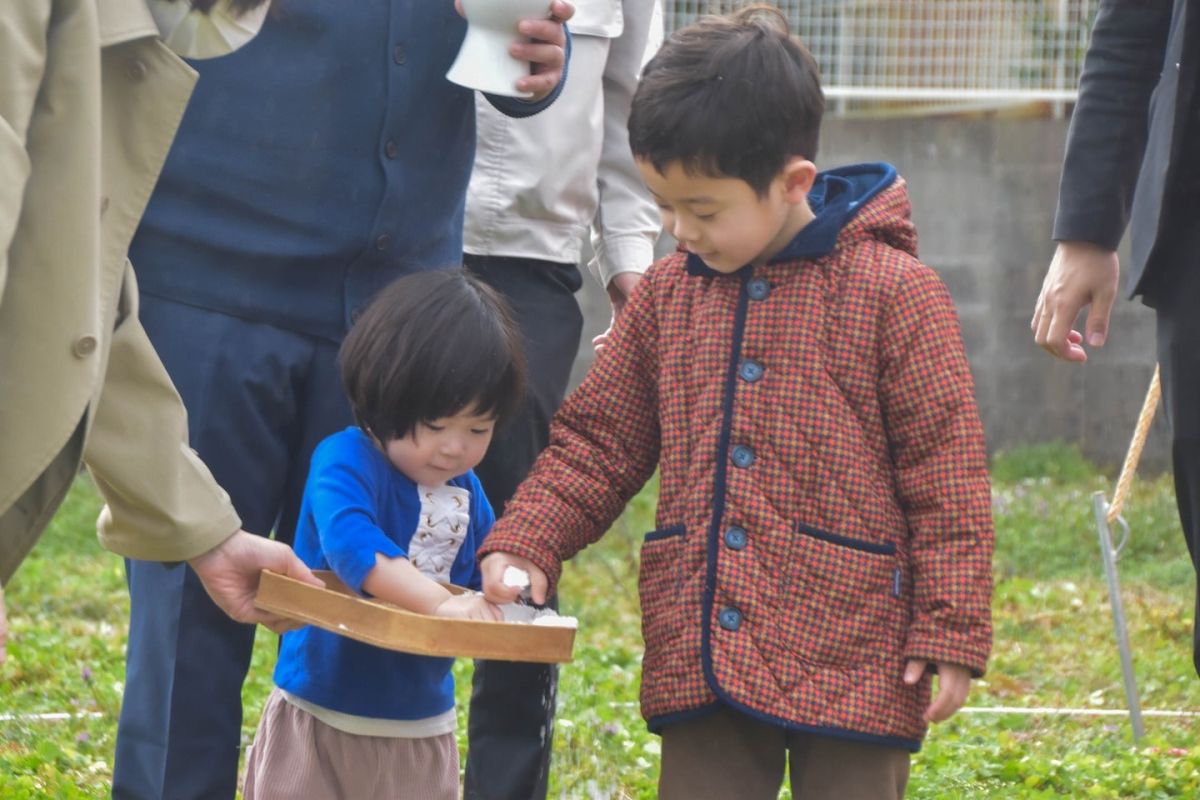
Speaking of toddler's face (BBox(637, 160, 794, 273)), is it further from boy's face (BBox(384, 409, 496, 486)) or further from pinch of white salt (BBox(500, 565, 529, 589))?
pinch of white salt (BBox(500, 565, 529, 589))

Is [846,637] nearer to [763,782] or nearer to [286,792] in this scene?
[763,782]

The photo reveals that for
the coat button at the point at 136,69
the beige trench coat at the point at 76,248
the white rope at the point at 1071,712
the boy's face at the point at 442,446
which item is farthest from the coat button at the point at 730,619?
the white rope at the point at 1071,712

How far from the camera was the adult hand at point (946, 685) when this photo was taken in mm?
2424

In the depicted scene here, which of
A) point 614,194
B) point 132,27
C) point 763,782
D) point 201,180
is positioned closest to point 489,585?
point 763,782

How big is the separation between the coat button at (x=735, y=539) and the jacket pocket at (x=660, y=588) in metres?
0.09

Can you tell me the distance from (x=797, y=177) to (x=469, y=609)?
0.77m

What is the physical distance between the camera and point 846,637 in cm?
250

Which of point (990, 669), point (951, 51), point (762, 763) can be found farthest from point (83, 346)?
point (951, 51)

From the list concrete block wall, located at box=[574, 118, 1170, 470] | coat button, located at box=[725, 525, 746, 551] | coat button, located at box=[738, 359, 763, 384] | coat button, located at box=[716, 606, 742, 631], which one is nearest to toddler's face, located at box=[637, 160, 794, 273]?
coat button, located at box=[738, 359, 763, 384]

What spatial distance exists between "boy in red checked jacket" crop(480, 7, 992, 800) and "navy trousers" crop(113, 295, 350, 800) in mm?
431

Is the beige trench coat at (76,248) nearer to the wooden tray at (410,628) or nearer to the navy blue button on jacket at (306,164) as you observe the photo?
the wooden tray at (410,628)

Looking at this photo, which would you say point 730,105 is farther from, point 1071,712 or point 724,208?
point 1071,712

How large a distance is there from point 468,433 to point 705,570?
426mm

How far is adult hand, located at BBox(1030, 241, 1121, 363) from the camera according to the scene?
281cm
